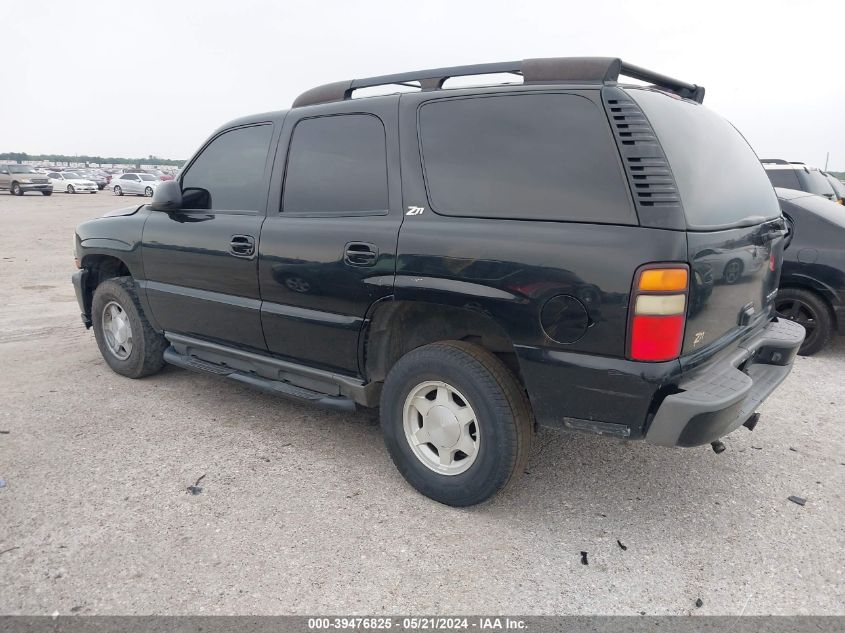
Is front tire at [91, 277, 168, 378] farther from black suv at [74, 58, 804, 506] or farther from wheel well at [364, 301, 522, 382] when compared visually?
wheel well at [364, 301, 522, 382]

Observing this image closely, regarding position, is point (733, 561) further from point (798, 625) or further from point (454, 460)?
point (454, 460)

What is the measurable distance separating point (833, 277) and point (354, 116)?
4.50 meters

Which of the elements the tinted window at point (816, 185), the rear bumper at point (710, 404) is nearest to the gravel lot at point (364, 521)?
the rear bumper at point (710, 404)

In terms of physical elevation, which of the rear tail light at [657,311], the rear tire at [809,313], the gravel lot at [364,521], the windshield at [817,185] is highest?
the windshield at [817,185]

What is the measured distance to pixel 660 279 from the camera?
2.37 meters

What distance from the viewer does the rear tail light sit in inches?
93.2

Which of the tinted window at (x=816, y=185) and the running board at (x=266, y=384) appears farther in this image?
the tinted window at (x=816, y=185)

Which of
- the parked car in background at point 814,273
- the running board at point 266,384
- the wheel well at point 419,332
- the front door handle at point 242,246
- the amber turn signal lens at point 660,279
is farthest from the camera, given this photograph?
the parked car in background at point 814,273

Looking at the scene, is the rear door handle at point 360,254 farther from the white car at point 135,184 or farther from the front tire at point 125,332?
the white car at point 135,184

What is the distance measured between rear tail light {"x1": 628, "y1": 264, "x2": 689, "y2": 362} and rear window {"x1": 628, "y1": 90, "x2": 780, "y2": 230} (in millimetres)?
247

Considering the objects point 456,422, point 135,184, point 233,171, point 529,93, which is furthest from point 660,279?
point 135,184

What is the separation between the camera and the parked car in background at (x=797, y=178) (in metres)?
7.72

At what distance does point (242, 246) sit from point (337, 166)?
77cm

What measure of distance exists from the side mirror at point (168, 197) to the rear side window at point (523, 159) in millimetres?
1832
